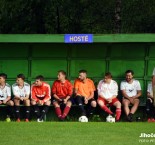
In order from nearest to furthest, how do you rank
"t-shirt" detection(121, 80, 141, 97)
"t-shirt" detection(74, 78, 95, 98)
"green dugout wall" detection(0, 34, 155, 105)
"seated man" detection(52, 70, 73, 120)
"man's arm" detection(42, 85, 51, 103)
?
"seated man" detection(52, 70, 73, 120) → "man's arm" detection(42, 85, 51, 103) → "t-shirt" detection(74, 78, 95, 98) → "t-shirt" detection(121, 80, 141, 97) → "green dugout wall" detection(0, 34, 155, 105)

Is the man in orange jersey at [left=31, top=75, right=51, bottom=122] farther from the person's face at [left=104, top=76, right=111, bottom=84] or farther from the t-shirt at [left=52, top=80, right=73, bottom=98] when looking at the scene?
the person's face at [left=104, top=76, right=111, bottom=84]

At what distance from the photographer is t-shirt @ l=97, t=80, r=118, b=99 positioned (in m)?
13.1

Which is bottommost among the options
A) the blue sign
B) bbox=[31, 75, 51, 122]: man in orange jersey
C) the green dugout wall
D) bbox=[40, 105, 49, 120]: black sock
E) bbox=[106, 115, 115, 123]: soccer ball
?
bbox=[106, 115, 115, 123]: soccer ball

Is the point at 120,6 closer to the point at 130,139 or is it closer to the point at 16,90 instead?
the point at 16,90

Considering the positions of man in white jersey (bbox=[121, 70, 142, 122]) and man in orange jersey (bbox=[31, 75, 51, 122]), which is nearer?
man in orange jersey (bbox=[31, 75, 51, 122])

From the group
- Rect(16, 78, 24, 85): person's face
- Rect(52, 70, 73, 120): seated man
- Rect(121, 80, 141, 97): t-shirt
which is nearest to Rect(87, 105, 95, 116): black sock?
Rect(52, 70, 73, 120): seated man

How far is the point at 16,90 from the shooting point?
42.7 ft

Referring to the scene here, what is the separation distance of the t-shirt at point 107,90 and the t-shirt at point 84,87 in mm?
202

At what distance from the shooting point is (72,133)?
10.4m

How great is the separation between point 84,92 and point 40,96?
111 centimetres

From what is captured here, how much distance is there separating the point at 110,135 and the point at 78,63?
3.95 meters

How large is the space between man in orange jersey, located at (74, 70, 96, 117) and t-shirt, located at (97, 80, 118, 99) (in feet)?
0.66

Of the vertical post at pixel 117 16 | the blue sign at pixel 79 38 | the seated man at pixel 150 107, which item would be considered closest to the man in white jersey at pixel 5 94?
the blue sign at pixel 79 38

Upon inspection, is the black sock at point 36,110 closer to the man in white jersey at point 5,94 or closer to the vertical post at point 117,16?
the man in white jersey at point 5,94
